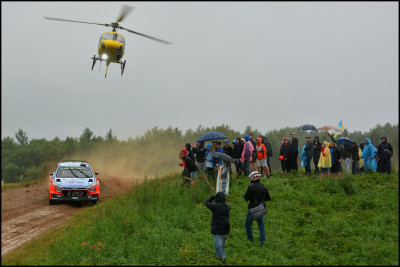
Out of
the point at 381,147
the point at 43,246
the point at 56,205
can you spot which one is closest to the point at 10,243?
the point at 43,246

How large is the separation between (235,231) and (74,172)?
29.0 feet

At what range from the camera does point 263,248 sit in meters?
9.70

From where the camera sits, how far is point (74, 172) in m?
16.5

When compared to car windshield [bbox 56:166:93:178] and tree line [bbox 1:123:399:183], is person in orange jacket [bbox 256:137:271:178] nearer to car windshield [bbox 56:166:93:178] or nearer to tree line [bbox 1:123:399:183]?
car windshield [bbox 56:166:93:178]

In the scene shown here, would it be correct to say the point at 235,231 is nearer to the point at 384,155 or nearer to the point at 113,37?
the point at 384,155

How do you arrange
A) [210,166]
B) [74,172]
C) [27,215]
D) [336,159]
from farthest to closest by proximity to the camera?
1. [336,159]
2. [74,172]
3. [210,166]
4. [27,215]

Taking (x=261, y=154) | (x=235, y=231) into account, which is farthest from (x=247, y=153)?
(x=235, y=231)

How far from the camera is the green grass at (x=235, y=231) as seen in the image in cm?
919

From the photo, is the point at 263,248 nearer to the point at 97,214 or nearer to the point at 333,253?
the point at 333,253

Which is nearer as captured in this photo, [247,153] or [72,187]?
[72,187]

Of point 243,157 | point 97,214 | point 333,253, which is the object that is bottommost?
point 333,253

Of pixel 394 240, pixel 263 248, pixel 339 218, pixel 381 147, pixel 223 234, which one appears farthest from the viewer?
pixel 381 147

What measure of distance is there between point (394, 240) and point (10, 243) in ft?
35.3

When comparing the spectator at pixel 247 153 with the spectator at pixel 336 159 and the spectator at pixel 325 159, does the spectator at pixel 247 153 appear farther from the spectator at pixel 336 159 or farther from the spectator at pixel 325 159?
the spectator at pixel 336 159
